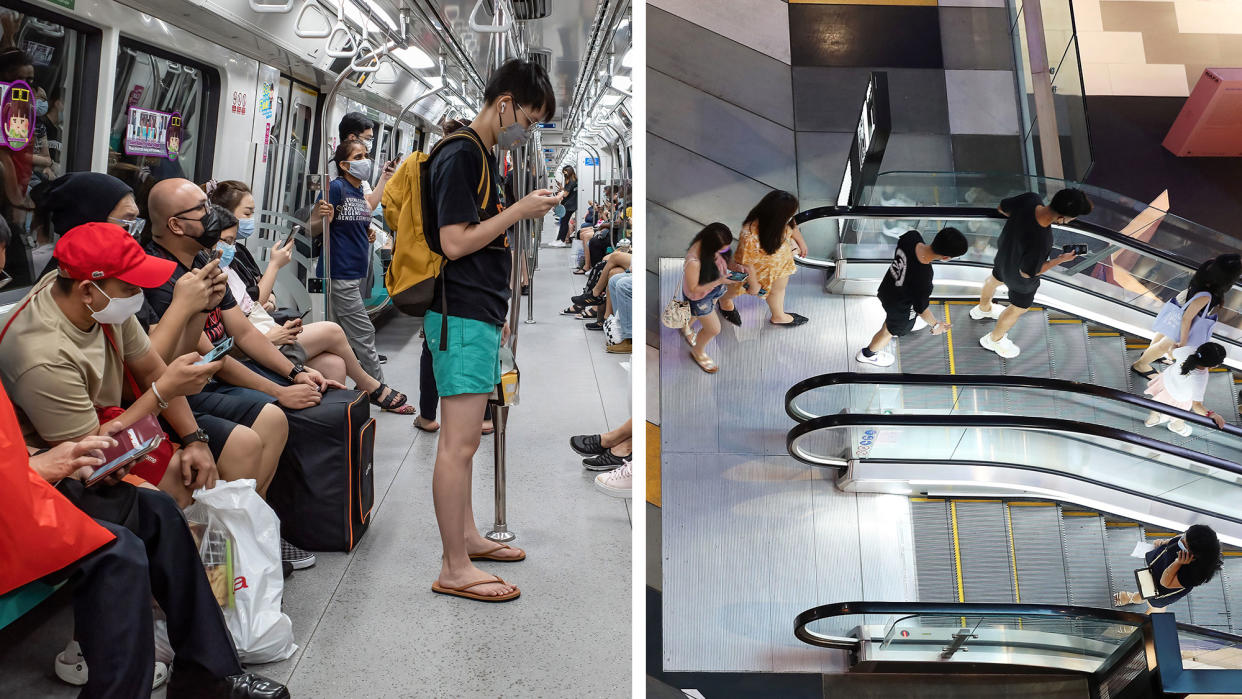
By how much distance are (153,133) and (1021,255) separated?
4.58 m

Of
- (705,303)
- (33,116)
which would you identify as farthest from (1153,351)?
(33,116)

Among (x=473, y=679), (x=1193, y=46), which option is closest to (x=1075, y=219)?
(x=1193, y=46)

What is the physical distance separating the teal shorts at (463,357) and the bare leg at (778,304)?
220 centimetres

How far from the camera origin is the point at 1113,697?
3.88 m

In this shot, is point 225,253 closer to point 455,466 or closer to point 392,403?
point 392,403

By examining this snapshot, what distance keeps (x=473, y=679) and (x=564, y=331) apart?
5.55m

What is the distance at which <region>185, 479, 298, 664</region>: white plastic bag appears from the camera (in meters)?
2.21

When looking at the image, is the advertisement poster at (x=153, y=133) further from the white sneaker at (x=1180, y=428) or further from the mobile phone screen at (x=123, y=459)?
the white sneaker at (x=1180, y=428)

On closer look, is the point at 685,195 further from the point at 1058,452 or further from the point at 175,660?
the point at 175,660

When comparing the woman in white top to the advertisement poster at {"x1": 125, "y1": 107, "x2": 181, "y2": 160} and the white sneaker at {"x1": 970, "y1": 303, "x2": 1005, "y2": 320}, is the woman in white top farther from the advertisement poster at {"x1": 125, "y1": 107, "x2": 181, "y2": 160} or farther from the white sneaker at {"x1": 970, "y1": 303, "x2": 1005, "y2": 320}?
the advertisement poster at {"x1": 125, "y1": 107, "x2": 181, "y2": 160}

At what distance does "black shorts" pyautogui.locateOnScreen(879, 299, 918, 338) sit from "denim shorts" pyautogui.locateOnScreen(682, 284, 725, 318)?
3.23 feet

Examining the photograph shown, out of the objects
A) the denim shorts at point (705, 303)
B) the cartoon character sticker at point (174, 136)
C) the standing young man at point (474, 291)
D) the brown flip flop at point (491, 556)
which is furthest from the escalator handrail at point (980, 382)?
the cartoon character sticker at point (174, 136)

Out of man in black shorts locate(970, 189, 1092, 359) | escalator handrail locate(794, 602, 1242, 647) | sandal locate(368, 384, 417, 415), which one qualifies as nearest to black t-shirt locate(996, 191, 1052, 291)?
man in black shorts locate(970, 189, 1092, 359)

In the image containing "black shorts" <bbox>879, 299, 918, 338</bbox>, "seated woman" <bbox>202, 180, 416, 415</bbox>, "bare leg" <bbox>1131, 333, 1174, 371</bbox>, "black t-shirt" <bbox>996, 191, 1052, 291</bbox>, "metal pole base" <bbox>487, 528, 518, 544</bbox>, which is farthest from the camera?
"bare leg" <bbox>1131, 333, 1174, 371</bbox>
